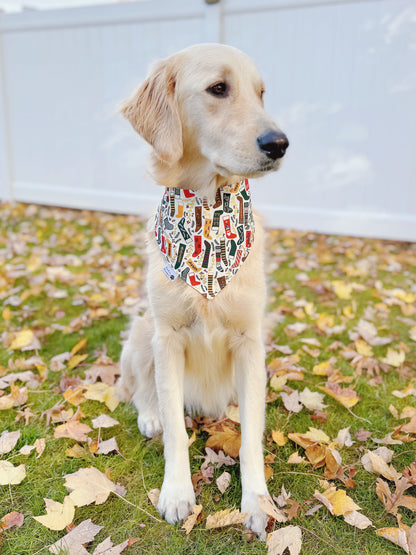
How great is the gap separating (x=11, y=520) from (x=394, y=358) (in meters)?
2.20

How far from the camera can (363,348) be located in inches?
113

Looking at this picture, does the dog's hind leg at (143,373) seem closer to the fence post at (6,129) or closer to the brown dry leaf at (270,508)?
the brown dry leaf at (270,508)

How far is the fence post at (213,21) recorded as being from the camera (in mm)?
5004

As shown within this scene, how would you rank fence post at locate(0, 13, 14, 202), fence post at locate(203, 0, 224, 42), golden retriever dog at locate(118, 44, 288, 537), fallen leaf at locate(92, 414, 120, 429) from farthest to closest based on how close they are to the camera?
1. fence post at locate(0, 13, 14, 202)
2. fence post at locate(203, 0, 224, 42)
3. fallen leaf at locate(92, 414, 120, 429)
4. golden retriever dog at locate(118, 44, 288, 537)

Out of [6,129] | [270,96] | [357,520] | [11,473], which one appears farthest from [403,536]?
[6,129]

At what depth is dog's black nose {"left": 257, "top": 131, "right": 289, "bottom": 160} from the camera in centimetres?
158

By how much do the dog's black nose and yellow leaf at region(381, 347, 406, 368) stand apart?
1.69 meters

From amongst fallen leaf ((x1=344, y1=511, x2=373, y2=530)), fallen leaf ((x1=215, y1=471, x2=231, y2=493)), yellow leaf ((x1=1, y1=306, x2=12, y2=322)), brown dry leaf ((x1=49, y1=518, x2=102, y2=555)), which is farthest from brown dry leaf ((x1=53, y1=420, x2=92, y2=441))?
yellow leaf ((x1=1, y1=306, x2=12, y2=322))

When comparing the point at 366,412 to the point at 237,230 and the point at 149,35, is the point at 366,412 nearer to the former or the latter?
the point at 237,230

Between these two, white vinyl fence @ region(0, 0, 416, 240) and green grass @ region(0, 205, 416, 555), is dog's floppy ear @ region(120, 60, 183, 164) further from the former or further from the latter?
white vinyl fence @ region(0, 0, 416, 240)

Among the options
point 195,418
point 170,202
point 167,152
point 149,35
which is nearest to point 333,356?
point 195,418

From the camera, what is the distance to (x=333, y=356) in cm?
282

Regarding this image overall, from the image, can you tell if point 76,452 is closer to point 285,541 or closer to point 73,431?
point 73,431

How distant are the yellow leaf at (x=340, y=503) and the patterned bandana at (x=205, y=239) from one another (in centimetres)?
88
